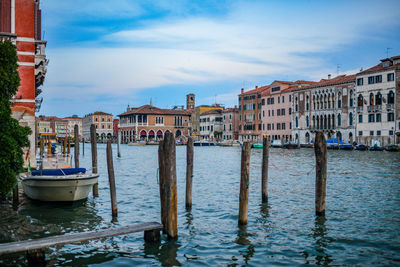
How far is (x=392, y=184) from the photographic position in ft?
51.5

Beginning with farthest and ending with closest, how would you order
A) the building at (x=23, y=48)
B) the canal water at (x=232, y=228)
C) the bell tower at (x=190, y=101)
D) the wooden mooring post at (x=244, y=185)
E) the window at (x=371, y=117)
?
the bell tower at (x=190, y=101), the window at (x=371, y=117), the building at (x=23, y=48), the wooden mooring post at (x=244, y=185), the canal water at (x=232, y=228)

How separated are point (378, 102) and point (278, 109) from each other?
18.9 metres

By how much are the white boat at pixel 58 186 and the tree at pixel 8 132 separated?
11.1 ft

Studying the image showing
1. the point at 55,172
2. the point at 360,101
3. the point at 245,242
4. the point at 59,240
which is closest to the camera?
the point at 59,240

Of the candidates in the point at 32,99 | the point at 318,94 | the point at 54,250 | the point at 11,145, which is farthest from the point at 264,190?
the point at 318,94

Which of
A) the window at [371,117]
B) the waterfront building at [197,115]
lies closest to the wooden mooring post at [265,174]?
the window at [371,117]

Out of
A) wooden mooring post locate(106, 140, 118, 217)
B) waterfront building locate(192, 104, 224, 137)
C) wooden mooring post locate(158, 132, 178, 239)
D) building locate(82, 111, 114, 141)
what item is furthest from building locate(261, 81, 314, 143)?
building locate(82, 111, 114, 141)

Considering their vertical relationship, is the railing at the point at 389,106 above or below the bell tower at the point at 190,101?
below

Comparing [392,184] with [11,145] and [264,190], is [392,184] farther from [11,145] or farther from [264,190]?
[11,145]

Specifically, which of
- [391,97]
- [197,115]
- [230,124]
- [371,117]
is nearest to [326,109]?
[371,117]

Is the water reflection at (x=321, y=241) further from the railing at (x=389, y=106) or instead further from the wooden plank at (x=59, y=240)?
the railing at (x=389, y=106)

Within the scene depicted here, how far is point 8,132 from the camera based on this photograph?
724cm

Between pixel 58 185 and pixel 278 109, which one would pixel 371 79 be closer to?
pixel 278 109

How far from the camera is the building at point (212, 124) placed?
7994 centimetres
